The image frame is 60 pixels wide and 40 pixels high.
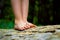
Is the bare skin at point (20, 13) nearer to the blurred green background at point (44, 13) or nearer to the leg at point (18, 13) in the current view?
the leg at point (18, 13)

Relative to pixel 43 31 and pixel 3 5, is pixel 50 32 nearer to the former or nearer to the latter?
pixel 43 31

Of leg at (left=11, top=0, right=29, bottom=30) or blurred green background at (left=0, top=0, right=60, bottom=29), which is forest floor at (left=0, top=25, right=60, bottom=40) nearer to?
leg at (left=11, top=0, right=29, bottom=30)

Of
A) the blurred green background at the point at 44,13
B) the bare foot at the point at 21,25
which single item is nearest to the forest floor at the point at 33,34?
the bare foot at the point at 21,25

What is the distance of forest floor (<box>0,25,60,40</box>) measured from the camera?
2545 mm

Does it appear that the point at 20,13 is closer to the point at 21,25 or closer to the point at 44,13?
the point at 21,25

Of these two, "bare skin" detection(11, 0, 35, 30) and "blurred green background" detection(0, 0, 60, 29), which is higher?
"bare skin" detection(11, 0, 35, 30)

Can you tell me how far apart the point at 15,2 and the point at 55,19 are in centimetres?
204

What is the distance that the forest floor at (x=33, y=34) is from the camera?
2.54m

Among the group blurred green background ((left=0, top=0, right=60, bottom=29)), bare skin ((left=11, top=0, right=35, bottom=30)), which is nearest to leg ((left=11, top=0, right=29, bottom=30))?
bare skin ((left=11, top=0, right=35, bottom=30))

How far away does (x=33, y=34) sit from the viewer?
260cm

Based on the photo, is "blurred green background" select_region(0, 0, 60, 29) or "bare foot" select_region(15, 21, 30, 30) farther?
"blurred green background" select_region(0, 0, 60, 29)

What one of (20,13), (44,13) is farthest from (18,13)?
(44,13)

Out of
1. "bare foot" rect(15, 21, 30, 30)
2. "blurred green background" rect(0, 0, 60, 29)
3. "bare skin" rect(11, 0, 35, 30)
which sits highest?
"bare skin" rect(11, 0, 35, 30)

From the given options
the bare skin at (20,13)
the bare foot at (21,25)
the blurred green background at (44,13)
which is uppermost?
the bare skin at (20,13)
